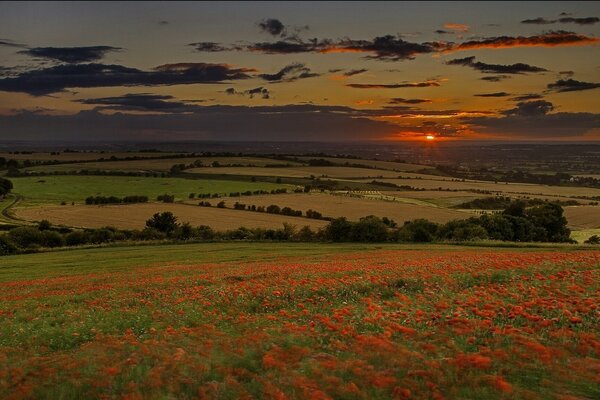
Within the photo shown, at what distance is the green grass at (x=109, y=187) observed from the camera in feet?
412

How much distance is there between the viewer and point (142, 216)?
99.2 m

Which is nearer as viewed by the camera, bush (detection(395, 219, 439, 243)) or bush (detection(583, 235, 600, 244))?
bush (detection(395, 219, 439, 243))

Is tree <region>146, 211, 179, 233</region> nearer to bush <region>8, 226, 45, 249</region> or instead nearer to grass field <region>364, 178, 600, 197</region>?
bush <region>8, 226, 45, 249</region>

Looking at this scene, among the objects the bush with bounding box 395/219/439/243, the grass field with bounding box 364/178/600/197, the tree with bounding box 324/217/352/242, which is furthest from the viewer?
the grass field with bounding box 364/178/600/197

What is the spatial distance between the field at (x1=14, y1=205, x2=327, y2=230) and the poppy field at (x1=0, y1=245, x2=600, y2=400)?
64.1 meters

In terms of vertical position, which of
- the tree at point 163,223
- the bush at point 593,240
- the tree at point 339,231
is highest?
the tree at point 339,231

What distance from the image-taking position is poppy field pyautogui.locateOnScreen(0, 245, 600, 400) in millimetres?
11141

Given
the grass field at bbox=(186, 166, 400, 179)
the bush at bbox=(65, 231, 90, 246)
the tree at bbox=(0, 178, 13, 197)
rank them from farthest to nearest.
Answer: the grass field at bbox=(186, 166, 400, 179) < the tree at bbox=(0, 178, 13, 197) < the bush at bbox=(65, 231, 90, 246)

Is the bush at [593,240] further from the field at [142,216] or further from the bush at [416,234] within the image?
the field at [142,216]

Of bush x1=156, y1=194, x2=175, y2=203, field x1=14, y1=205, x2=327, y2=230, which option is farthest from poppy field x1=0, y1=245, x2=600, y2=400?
bush x1=156, y1=194, x2=175, y2=203

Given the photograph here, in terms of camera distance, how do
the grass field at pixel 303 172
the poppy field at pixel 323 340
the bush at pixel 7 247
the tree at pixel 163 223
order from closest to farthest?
the poppy field at pixel 323 340 < the bush at pixel 7 247 < the tree at pixel 163 223 < the grass field at pixel 303 172

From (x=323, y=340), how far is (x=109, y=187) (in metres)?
136

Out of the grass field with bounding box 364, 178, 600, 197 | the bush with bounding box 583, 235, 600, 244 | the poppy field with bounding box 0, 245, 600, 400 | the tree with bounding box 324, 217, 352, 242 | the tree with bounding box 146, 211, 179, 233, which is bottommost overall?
the tree with bounding box 146, 211, 179, 233

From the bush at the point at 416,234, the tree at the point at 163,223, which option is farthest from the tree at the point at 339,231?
the tree at the point at 163,223
